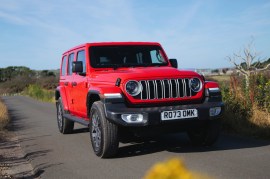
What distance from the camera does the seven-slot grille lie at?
19.7 ft

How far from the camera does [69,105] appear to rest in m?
8.71

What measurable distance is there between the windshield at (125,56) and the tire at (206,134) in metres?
1.64

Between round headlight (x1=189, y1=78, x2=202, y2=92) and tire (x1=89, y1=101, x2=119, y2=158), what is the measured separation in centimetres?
139

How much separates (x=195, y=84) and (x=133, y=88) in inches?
40.7

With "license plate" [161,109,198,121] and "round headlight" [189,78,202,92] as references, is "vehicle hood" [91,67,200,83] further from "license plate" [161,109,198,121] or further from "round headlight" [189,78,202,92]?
"license plate" [161,109,198,121]

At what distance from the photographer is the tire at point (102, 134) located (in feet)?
19.1

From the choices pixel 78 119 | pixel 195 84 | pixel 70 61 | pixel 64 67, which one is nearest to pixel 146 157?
pixel 195 84

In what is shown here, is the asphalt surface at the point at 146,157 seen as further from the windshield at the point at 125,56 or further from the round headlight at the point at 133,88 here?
the windshield at the point at 125,56

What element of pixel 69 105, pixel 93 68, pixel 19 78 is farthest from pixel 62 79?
pixel 19 78

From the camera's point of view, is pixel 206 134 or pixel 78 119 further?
pixel 78 119

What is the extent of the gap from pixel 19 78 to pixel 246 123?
260ft

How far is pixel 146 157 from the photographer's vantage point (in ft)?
20.3

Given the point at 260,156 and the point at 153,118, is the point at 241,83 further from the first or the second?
the point at 153,118

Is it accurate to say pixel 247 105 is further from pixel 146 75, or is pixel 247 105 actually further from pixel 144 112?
pixel 144 112
